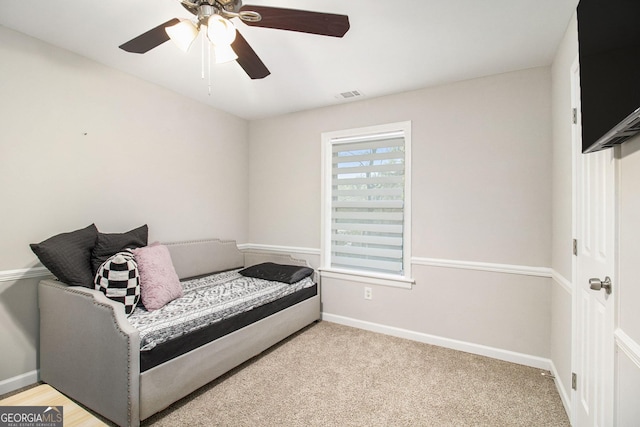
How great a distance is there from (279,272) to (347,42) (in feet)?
7.43

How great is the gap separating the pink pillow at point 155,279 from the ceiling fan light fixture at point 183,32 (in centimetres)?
156

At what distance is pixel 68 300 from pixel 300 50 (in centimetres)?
238

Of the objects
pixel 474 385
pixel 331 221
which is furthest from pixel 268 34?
pixel 474 385

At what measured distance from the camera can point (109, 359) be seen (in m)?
1.69

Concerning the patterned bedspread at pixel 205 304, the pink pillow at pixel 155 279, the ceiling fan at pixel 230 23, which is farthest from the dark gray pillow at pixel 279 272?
the ceiling fan at pixel 230 23

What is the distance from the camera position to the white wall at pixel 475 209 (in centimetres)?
246

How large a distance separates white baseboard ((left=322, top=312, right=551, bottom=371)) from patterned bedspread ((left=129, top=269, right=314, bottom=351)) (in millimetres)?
617

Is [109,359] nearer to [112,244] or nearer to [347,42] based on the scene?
[112,244]

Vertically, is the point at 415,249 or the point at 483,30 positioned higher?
the point at 483,30

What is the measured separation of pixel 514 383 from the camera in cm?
221

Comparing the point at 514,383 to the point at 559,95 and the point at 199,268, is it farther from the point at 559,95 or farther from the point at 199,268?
the point at 199,268

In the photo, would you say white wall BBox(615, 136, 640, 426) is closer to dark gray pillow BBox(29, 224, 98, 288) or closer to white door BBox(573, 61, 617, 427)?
white door BBox(573, 61, 617, 427)

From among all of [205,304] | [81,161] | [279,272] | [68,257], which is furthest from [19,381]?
[279,272]

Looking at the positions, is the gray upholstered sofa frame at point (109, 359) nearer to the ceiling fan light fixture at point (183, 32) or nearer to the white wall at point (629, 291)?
the ceiling fan light fixture at point (183, 32)
